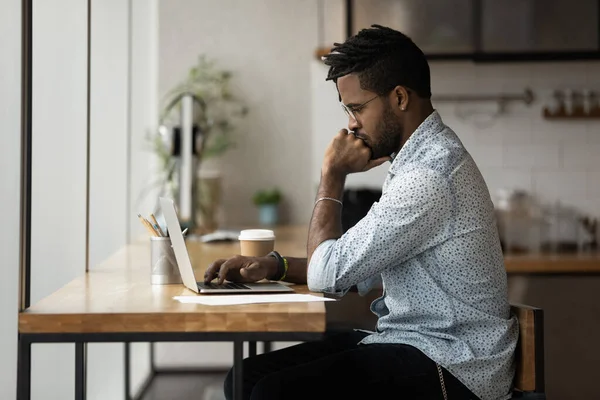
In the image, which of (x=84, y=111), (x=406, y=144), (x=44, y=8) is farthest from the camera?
(x=84, y=111)

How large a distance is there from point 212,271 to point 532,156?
2.92 metres

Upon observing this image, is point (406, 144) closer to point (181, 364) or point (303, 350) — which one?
point (303, 350)

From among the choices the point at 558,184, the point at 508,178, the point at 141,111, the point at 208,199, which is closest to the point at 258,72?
the point at 141,111

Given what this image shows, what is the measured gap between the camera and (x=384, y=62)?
193 centimetres

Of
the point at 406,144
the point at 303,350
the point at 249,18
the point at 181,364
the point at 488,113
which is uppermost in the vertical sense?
the point at 249,18

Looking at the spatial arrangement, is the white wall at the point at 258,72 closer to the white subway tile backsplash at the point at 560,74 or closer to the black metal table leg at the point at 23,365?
the white subway tile backsplash at the point at 560,74

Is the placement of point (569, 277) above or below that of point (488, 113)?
below

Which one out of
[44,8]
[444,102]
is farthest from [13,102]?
[444,102]

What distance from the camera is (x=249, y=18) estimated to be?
4.82 meters

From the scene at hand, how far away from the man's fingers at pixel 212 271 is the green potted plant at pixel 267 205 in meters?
2.62

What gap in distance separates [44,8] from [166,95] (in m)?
2.29

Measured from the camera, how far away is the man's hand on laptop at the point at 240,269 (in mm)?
2049

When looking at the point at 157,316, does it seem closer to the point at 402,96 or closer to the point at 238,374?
the point at 238,374

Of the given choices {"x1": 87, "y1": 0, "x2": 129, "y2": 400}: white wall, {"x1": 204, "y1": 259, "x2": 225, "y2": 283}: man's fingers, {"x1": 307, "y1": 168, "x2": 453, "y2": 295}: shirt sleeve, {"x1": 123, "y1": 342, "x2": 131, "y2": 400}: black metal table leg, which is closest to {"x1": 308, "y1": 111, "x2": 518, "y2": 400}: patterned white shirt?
{"x1": 307, "y1": 168, "x2": 453, "y2": 295}: shirt sleeve
